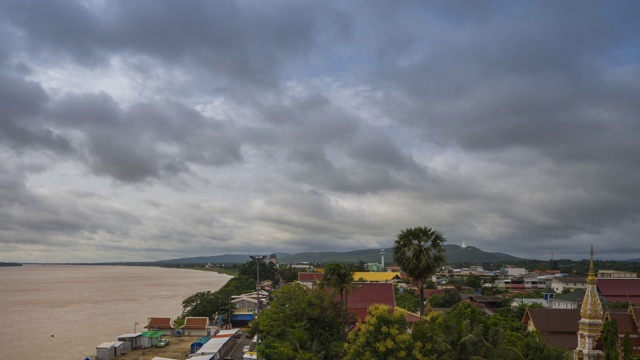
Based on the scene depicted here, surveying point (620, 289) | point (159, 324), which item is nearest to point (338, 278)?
point (159, 324)

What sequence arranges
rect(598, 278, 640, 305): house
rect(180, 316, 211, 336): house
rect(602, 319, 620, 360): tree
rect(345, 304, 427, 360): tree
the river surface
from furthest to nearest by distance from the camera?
rect(598, 278, 640, 305): house
rect(180, 316, 211, 336): house
the river surface
rect(602, 319, 620, 360): tree
rect(345, 304, 427, 360): tree

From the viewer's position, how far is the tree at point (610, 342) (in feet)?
85.3

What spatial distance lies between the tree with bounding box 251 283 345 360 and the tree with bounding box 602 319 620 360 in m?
14.8

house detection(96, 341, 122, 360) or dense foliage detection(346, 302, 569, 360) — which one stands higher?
dense foliage detection(346, 302, 569, 360)

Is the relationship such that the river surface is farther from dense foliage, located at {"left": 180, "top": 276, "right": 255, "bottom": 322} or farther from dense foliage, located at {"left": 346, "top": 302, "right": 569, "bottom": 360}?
dense foliage, located at {"left": 346, "top": 302, "right": 569, "bottom": 360}

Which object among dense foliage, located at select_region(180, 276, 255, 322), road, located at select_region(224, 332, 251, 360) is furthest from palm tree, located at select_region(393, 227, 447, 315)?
dense foliage, located at select_region(180, 276, 255, 322)

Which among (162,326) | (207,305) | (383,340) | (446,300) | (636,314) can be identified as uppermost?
(383,340)

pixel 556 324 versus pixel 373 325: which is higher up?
pixel 373 325

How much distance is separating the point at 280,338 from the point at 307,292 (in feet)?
16.7

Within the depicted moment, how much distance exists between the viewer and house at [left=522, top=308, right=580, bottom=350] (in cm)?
4069

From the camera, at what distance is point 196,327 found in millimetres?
58156

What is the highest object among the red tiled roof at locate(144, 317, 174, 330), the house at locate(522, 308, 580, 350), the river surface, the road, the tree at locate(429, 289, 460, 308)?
the house at locate(522, 308, 580, 350)

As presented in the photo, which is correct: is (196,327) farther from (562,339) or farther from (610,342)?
(610,342)

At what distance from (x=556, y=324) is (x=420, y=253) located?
20.6 metres
